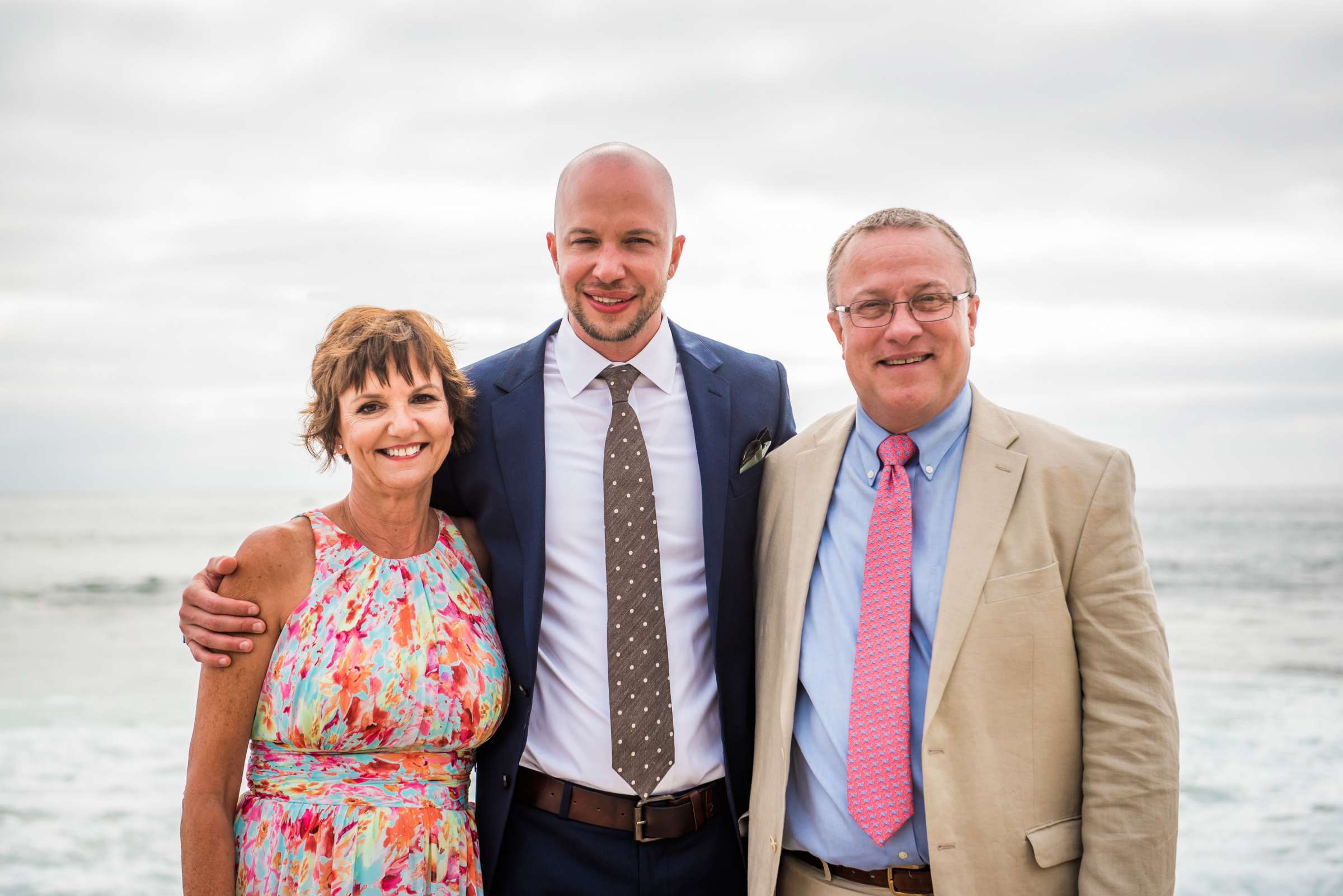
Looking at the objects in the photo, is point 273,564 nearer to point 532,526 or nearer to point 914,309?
point 532,526

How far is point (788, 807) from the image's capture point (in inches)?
94.5

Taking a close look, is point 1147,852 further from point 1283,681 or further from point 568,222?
point 1283,681

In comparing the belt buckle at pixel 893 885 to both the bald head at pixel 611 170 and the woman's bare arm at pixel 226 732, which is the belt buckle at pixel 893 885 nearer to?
the woman's bare arm at pixel 226 732

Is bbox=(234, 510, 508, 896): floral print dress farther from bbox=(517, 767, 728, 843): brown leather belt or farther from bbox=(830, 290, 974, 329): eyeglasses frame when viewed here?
bbox=(830, 290, 974, 329): eyeglasses frame

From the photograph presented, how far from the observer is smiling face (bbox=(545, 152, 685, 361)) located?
2691mm

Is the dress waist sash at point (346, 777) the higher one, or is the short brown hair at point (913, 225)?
the short brown hair at point (913, 225)

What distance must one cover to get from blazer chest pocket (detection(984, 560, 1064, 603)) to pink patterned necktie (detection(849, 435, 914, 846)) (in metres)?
0.18

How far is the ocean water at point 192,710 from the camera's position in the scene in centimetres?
627

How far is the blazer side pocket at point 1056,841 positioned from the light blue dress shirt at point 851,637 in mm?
229

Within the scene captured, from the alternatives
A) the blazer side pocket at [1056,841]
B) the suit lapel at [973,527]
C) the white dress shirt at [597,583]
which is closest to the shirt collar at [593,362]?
the white dress shirt at [597,583]

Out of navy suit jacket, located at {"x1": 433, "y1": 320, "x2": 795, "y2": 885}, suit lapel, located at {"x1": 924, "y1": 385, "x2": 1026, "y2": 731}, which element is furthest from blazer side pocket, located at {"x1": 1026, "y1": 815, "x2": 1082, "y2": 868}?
navy suit jacket, located at {"x1": 433, "y1": 320, "x2": 795, "y2": 885}

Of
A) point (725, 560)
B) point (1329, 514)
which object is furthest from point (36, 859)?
point (1329, 514)

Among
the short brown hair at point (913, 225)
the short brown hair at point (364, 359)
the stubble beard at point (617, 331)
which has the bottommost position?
the short brown hair at point (364, 359)

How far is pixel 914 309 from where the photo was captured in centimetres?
236
